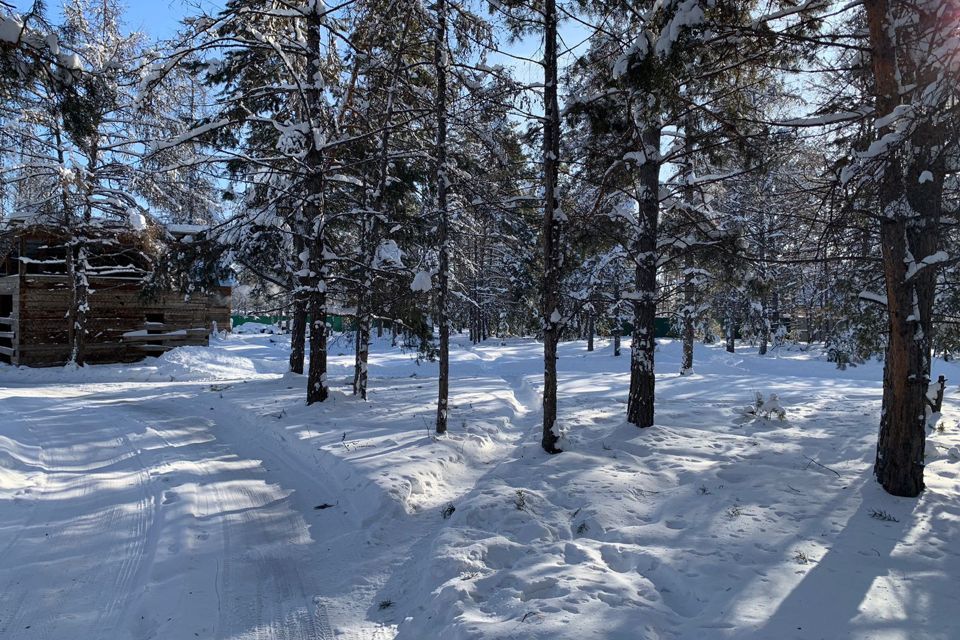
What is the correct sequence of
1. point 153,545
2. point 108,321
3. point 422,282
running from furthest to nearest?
point 108,321, point 422,282, point 153,545

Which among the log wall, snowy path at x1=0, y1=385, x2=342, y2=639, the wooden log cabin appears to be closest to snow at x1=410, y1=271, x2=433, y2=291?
snowy path at x1=0, y1=385, x2=342, y2=639

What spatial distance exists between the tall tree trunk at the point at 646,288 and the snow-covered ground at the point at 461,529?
0.51 meters

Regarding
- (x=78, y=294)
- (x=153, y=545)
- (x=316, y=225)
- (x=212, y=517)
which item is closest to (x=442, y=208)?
(x=316, y=225)

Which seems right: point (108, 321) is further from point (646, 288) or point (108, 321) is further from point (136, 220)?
point (646, 288)

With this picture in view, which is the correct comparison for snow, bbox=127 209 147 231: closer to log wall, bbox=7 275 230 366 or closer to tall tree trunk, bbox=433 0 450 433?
log wall, bbox=7 275 230 366

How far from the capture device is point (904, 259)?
5.51 meters

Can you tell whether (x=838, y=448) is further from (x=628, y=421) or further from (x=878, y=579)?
(x=878, y=579)

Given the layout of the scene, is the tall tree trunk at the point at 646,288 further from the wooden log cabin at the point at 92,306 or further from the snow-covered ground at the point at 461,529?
the wooden log cabin at the point at 92,306

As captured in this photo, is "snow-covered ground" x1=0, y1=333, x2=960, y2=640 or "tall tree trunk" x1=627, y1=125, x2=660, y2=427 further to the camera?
"tall tree trunk" x1=627, y1=125, x2=660, y2=427

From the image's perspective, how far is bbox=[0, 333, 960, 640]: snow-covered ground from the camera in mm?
3496

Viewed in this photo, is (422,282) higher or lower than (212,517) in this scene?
higher

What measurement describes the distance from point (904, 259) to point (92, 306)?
2207cm

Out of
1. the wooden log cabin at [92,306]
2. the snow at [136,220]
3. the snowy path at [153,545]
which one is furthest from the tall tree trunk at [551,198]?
the snow at [136,220]

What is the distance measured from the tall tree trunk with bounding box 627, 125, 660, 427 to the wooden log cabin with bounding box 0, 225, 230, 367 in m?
14.6
